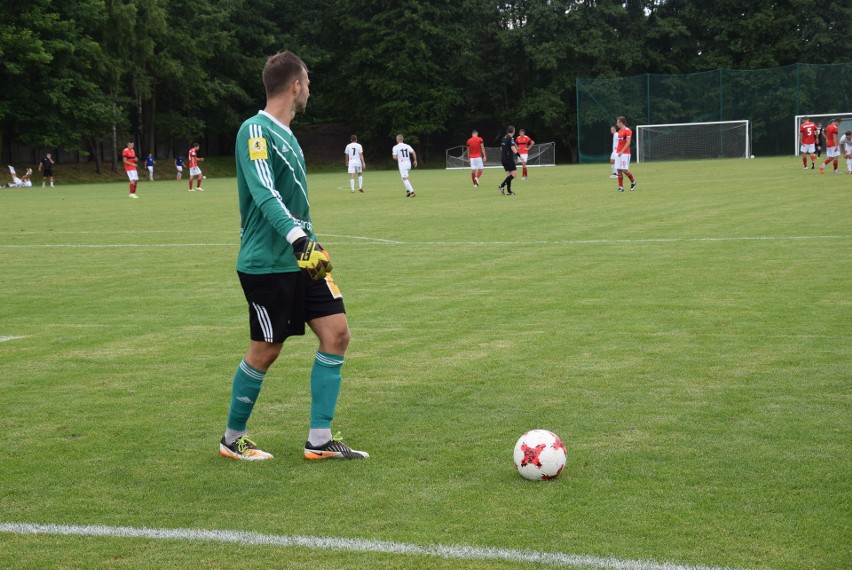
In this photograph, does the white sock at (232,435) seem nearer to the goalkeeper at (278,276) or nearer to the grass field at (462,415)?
the goalkeeper at (278,276)

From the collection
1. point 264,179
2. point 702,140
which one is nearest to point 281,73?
point 264,179

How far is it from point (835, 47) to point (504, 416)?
6727 centimetres

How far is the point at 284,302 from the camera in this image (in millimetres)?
5066

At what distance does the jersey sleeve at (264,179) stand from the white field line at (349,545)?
4.71 feet

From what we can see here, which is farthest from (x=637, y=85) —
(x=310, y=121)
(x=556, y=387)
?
(x=556, y=387)

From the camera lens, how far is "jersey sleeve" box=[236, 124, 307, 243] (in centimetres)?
485

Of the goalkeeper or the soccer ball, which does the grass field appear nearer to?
the soccer ball

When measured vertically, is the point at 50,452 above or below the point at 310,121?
below

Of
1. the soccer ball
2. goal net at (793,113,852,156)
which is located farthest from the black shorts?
goal net at (793,113,852,156)

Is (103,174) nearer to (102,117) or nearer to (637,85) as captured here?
(102,117)

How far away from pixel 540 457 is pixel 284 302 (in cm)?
149

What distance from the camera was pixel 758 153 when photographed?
55750mm

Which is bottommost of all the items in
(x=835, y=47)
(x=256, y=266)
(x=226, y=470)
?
(x=226, y=470)

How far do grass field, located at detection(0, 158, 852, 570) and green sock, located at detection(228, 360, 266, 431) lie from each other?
0.24 m
